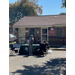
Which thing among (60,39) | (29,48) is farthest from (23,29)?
(29,48)

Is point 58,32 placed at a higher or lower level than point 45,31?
lower

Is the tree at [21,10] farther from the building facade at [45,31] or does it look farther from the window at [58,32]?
the window at [58,32]

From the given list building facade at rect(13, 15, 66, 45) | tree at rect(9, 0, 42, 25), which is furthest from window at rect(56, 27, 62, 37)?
tree at rect(9, 0, 42, 25)

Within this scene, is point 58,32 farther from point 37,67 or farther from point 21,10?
point 21,10

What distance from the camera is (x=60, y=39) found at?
1622 centimetres

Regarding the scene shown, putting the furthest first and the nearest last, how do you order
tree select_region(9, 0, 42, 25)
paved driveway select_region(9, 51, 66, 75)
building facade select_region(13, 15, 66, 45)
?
tree select_region(9, 0, 42, 25) < building facade select_region(13, 15, 66, 45) < paved driveway select_region(9, 51, 66, 75)

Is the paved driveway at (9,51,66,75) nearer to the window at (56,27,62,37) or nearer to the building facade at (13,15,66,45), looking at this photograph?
the building facade at (13,15,66,45)

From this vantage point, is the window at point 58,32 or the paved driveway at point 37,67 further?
the window at point 58,32

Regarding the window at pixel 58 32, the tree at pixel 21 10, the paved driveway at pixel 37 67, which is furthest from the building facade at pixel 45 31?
the tree at pixel 21 10

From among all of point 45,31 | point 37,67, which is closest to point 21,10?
point 45,31

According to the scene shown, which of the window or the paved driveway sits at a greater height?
the window
